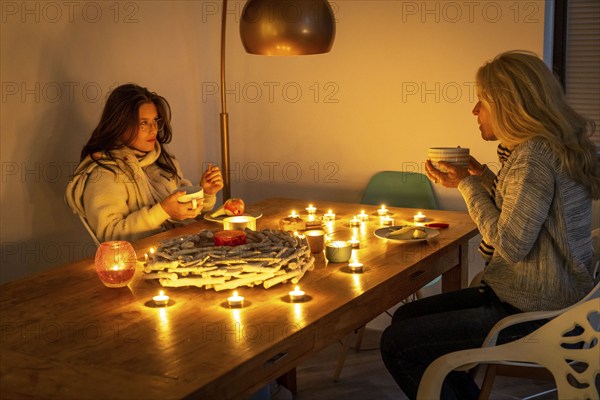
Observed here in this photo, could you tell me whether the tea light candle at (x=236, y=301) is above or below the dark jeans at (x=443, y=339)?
above

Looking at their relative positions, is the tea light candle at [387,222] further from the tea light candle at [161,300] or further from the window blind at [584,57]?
the window blind at [584,57]

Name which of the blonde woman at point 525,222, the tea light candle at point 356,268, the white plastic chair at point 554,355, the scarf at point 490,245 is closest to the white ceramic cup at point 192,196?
the tea light candle at point 356,268

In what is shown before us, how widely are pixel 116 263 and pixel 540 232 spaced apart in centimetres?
110

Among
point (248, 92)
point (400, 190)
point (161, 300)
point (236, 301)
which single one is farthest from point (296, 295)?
point (248, 92)

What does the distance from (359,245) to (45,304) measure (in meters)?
0.96

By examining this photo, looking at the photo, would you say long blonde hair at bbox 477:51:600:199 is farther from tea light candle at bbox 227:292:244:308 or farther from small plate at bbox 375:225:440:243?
tea light candle at bbox 227:292:244:308

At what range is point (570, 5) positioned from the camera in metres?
3.52

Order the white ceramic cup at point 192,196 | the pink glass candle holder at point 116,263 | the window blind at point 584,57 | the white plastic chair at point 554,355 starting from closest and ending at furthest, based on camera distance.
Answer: the white plastic chair at point 554,355, the pink glass candle holder at point 116,263, the white ceramic cup at point 192,196, the window blind at point 584,57

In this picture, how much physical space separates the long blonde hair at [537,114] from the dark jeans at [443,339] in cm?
42

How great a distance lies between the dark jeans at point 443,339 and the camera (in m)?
2.26

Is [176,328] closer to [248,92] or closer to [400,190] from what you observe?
[400,190]

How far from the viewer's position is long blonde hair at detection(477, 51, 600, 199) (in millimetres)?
2244

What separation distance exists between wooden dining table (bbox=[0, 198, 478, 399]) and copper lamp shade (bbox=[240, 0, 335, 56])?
1.96 ft

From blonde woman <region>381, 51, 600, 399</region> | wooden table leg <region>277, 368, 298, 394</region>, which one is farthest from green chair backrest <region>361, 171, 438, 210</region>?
blonde woman <region>381, 51, 600, 399</region>
